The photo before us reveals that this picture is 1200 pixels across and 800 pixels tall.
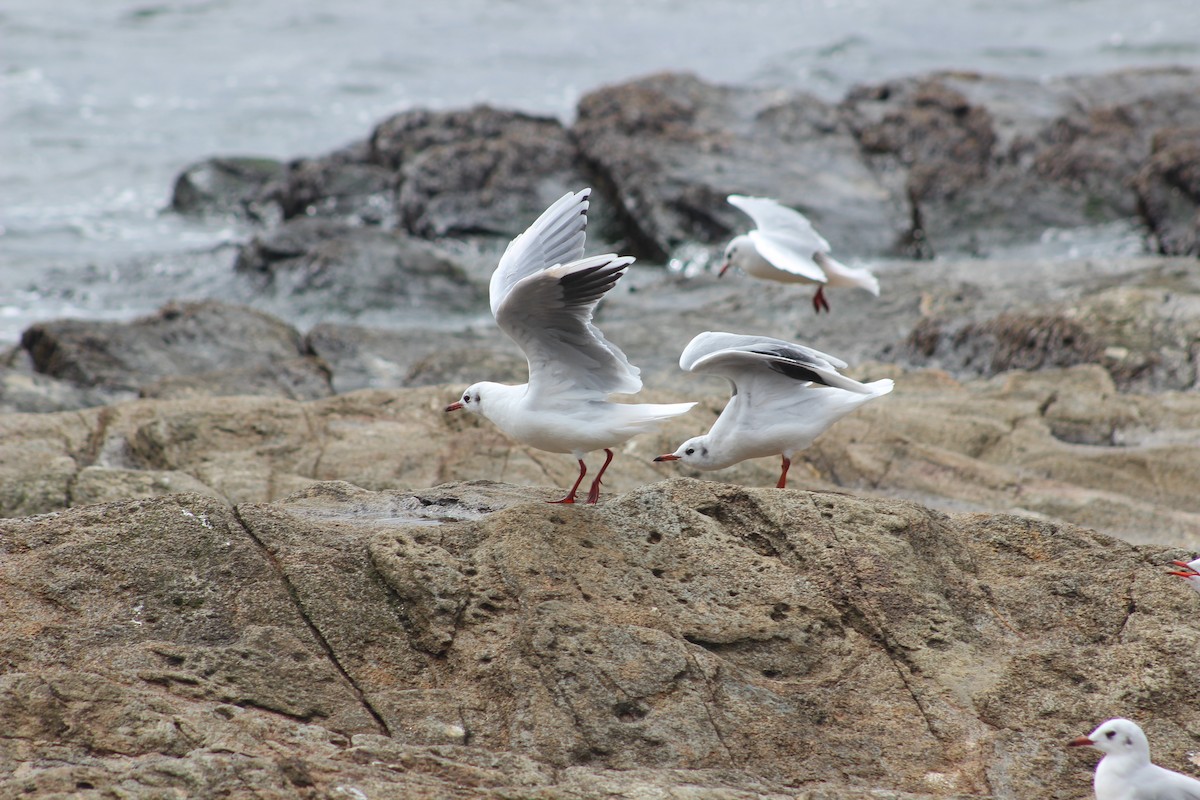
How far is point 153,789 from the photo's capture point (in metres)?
3.04

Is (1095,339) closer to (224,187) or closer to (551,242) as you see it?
(551,242)

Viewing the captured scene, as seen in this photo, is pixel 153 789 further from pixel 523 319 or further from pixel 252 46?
pixel 252 46

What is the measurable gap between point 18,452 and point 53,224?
13479 millimetres

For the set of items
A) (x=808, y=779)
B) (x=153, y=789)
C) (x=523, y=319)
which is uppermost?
(x=523, y=319)

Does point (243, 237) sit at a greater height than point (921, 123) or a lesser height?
lesser

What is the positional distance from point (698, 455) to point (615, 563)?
1.47 m

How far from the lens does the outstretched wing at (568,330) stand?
4688 mm

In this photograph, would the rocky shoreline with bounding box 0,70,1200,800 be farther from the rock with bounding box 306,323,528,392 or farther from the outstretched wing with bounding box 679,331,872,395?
the outstretched wing with bounding box 679,331,872,395

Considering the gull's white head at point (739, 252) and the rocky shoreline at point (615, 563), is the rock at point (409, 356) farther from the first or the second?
the gull's white head at point (739, 252)

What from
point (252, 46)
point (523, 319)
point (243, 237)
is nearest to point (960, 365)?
point (523, 319)

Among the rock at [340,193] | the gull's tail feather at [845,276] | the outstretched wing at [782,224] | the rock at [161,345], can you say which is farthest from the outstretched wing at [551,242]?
the rock at [340,193]

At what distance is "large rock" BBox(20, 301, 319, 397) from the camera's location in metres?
10.2

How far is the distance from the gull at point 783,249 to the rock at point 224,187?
35.7 ft

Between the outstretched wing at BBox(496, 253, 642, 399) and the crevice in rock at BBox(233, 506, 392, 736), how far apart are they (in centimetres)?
131
